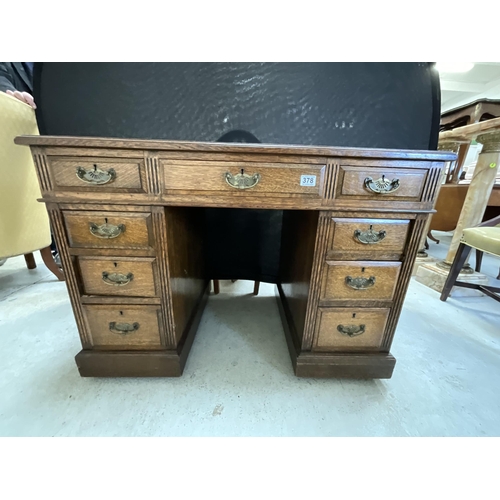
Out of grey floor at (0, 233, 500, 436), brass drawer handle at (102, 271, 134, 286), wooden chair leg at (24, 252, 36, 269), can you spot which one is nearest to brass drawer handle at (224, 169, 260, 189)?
brass drawer handle at (102, 271, 134, 286)

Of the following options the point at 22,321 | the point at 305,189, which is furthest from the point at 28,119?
→ the point at 305,189

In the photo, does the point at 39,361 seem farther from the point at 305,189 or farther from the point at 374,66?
the point at 374,66

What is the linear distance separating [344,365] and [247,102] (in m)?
1.18

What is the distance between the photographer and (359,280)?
0.79 m

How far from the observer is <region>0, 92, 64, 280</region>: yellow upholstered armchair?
1.14 m

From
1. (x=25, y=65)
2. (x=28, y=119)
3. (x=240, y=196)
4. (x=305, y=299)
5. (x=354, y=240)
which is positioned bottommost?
(x=305, y=299)

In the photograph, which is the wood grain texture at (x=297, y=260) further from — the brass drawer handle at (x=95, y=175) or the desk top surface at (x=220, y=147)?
the brass drawer handle at (x=95, y=175)

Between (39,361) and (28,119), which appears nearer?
(39,361)

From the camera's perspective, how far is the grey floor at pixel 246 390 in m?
0.72

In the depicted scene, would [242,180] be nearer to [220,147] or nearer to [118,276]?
[220,147]

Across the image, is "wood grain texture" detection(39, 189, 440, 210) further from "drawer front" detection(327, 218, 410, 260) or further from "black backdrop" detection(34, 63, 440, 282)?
"black backdrop" detection(34, 63, 440, 282)

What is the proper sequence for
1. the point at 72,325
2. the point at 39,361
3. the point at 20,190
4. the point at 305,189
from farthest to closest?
1. the point at 20,190
2. the point at 72,325
3. the point at 39,361
4. the point at 305,189

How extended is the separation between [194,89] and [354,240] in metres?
0.95

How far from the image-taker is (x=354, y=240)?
0.75 m
